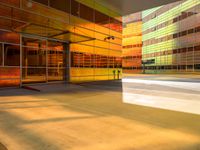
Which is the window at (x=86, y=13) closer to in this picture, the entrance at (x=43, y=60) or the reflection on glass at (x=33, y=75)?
the entrance at (x=43, y=60)

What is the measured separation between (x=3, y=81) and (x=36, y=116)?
7729 millimetres

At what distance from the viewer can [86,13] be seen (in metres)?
18.5

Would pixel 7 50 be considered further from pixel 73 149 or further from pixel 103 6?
pixel 103 6

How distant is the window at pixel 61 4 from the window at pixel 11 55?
4926 mm

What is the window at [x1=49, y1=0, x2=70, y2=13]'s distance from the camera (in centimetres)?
1504

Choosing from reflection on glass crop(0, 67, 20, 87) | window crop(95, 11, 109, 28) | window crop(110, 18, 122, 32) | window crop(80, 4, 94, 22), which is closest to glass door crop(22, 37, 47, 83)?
reflection on glass crop(0, 67, 20, 87)

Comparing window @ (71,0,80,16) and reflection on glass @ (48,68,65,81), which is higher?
window @ (71,0,80,16)

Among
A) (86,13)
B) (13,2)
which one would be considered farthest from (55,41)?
(13,2)

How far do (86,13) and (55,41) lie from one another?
15.7 feet

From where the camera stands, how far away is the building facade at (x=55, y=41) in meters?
12.4

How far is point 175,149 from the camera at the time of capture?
357 centimetres

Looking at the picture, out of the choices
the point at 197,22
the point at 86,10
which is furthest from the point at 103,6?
the point at 197,22

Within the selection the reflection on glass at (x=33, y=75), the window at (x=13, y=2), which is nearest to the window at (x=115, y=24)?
the reflection on glass at (x=33, y=75)

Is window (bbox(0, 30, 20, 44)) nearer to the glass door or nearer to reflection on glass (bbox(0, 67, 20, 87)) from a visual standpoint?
the glass door
